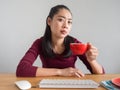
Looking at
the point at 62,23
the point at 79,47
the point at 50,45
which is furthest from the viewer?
the point at 50,45

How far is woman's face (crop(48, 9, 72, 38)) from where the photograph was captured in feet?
4.99

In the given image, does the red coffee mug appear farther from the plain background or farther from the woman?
the plain background

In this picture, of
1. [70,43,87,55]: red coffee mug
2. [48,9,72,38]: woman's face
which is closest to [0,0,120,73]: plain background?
[48,9,72,38]: woman's face

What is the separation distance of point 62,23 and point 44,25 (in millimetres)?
700

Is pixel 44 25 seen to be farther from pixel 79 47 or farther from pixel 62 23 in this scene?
pixel 79 47

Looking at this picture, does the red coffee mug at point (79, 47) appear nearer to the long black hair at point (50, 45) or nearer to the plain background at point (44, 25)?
the long black hair at point (50, 45)

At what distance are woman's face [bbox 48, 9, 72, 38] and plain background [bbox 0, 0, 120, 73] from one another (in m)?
0.63

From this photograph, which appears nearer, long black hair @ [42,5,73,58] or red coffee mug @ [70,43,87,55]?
red coffee mug @ [70,43,87,55]

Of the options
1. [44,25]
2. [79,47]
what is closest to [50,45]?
[79,47]

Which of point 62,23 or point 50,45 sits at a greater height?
point 62,23

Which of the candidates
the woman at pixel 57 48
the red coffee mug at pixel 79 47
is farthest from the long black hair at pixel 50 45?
the red coffee mug at pixel 79 47

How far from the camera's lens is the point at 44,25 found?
86.8 inches

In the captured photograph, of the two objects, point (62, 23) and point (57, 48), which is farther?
point (57, 48)

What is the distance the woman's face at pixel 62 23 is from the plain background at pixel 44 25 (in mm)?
631
